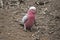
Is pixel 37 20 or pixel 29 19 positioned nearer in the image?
pixel 29 19

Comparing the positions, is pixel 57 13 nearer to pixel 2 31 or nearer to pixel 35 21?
pixel 35 21

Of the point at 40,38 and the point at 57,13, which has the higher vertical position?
the point at 57,13

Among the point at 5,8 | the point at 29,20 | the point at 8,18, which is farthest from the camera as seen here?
the point at 5,8

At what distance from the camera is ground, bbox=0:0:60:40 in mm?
6199

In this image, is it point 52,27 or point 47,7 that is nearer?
point 52,27

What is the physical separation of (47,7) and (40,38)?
190 centimetres

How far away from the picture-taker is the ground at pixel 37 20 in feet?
20.3

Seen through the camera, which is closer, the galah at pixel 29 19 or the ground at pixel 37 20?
the ground at pixel 37 20

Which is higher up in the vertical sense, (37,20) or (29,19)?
(29,19)

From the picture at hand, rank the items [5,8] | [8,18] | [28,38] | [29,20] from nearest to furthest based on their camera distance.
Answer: [28,38] < [29,20] < [8,18] < [5,8]

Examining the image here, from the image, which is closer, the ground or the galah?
the ground

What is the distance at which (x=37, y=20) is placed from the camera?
720cm

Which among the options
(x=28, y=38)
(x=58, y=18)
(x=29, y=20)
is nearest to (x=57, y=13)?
(x=58, y=18)

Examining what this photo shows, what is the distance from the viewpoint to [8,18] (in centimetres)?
712
